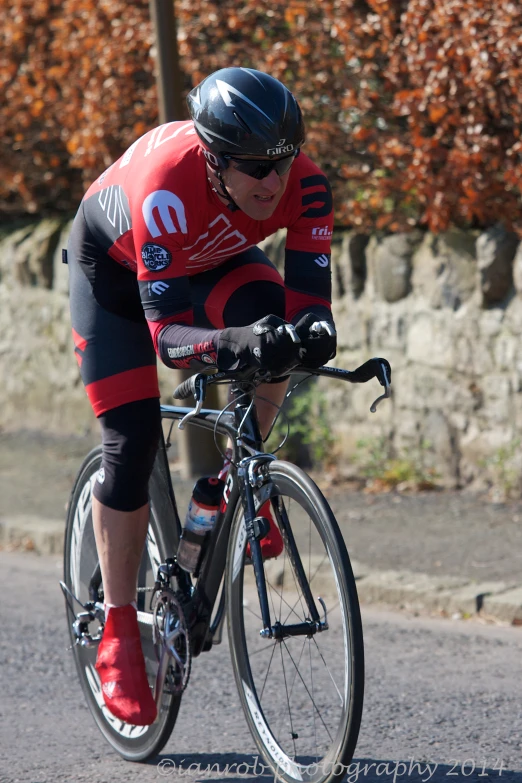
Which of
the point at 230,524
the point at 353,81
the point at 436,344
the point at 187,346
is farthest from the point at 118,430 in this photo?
the point at 353,81

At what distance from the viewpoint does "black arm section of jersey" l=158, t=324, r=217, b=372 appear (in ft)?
9.74

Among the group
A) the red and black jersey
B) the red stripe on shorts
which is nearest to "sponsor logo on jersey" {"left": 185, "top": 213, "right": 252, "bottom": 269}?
the red and black jersey

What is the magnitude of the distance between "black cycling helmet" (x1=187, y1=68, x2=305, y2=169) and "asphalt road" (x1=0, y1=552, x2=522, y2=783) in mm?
1802

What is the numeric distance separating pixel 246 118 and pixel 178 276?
1.45ft

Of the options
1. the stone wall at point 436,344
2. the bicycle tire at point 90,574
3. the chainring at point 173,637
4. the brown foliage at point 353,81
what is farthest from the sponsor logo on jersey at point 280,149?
the stone wall at point 436,344

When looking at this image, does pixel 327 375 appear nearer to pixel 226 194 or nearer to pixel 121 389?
pixel 226 194

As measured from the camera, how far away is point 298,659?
3436 millimetres

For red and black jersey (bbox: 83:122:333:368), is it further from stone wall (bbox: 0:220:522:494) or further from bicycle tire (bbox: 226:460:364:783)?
stone wall (bbox: 0:220:522:494)

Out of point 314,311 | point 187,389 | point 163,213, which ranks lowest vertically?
point 187,389

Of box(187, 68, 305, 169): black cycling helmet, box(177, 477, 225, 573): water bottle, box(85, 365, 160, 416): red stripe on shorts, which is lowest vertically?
box(177, 477, 225, 573): water bottle

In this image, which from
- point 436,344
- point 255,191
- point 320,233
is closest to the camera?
point 255,191

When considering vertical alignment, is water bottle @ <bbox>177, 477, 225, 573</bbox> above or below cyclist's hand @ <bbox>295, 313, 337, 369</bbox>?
below

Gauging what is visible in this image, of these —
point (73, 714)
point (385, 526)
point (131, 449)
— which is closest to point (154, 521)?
point (131, 449)

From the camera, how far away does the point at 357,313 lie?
7.37 m
